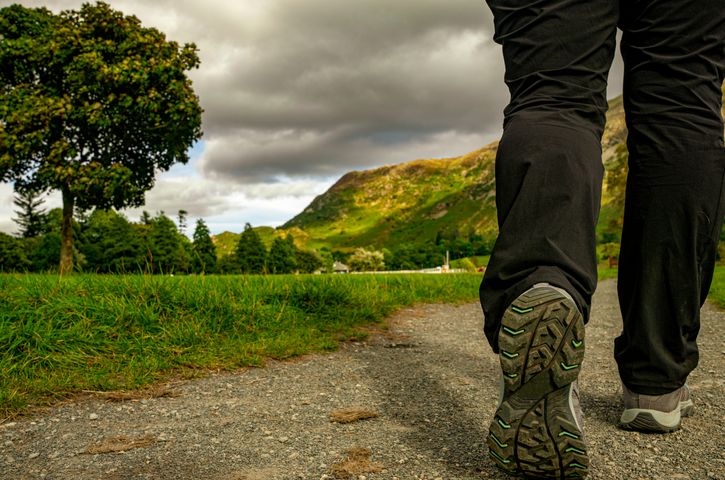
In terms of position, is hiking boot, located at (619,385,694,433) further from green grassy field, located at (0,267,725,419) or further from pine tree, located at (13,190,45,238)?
pine tree, located at (13,190,45,238)

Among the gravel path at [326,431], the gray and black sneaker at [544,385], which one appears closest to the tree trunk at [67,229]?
the gravel path at [326,431]

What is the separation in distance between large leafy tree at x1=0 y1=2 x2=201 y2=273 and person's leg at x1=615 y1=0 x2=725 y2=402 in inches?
927

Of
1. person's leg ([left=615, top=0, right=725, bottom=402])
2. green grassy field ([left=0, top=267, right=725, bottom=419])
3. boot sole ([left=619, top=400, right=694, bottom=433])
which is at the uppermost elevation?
person's leg ([left=615, top=0, right=725, bottom=402])

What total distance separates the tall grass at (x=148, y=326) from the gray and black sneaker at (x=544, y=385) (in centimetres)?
194

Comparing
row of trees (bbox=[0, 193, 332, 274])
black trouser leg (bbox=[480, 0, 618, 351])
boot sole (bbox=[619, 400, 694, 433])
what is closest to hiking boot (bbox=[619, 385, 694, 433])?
boot sole (bbox=[619, 400, 694, 433])

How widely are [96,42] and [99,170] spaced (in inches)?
231

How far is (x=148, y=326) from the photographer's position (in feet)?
11.3

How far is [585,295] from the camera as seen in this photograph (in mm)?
1351

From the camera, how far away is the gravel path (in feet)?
4.94

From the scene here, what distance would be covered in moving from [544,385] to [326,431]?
0.87 meters

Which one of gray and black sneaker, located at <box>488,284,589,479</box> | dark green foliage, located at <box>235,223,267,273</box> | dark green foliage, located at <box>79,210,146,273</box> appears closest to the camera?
gray and black sneaker, located at <box>488,284,589,479</box>

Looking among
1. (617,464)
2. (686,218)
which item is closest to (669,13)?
(686,218)

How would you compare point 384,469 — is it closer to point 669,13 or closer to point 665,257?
point 665,257

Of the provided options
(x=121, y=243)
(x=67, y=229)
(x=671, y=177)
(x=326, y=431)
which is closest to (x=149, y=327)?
(x=326, y=431)
